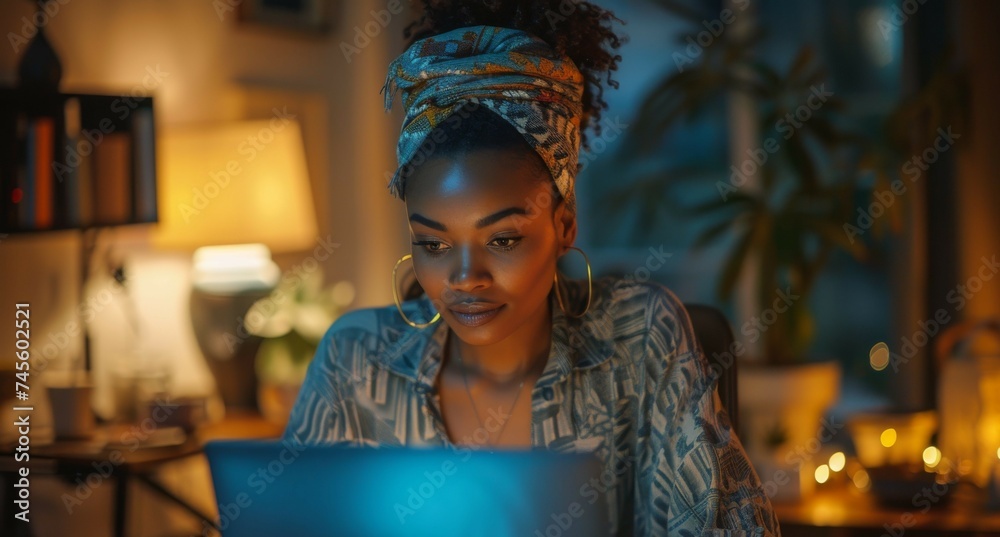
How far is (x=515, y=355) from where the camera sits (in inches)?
60.1

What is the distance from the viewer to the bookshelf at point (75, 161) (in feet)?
7.45

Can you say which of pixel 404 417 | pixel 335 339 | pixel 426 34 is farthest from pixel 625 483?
pixel 426 34

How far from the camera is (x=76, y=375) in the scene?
2533 mm

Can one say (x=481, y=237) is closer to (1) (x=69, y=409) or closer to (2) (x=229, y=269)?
(1) (x=69, y=409)

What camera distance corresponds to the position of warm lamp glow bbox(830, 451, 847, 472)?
2406 millimetres

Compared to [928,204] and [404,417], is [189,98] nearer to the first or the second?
[404,417]

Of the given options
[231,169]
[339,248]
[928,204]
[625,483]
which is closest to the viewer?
[625,483]

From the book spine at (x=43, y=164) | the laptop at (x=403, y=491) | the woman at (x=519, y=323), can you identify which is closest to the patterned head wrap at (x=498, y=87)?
the woman at (x=519, y=323)

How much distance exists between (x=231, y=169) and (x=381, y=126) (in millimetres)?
1114

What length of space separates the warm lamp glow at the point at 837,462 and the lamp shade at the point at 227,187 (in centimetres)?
152

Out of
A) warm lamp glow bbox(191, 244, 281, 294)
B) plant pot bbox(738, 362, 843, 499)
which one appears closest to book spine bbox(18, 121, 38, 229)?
warm lamp glow bbox(191, 244, 281, 294)

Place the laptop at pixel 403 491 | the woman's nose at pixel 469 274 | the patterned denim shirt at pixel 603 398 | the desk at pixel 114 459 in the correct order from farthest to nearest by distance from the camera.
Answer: the desk at pixel 114 459 < the patterned denim shirt at pixel 603 398 < the woman's nose at pixel 469 274 < the laptop at pixel 403 491

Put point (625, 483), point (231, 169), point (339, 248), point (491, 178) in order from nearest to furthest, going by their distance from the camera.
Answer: point (491, 178) → point (625, 483) → point (231, 169) → point (339, 248)

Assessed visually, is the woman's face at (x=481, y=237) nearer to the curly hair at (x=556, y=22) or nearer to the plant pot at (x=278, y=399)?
the curly hair at (x=556, y=22)
